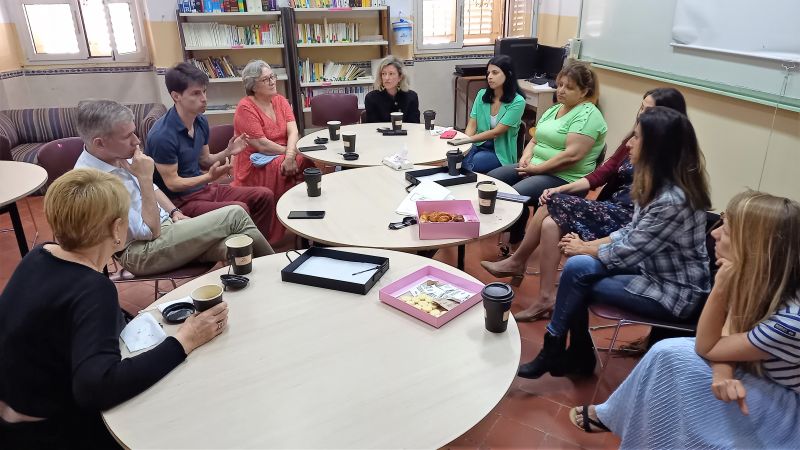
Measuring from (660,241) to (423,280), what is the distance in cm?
95

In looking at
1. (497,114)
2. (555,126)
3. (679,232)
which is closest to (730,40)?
(555,126)

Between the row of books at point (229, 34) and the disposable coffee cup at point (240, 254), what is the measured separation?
464cm

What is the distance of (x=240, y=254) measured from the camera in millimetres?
1871

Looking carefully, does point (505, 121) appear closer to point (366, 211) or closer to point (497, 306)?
point (366, 211)

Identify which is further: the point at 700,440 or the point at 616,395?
the point at 616,395

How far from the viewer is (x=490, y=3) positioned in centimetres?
700

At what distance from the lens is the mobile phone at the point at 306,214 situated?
242 cm

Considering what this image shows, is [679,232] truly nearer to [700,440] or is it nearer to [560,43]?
[700,440]

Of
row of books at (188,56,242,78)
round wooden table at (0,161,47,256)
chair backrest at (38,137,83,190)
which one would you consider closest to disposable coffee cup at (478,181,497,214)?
round wooden table at (0,161,47,256)

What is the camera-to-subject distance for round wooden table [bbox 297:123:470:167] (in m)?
3.32

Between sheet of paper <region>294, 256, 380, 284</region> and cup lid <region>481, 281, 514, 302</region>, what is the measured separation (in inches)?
17.0

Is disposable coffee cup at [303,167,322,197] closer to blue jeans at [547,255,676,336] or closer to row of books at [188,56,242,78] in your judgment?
blue jeans at [547,255,676,336]

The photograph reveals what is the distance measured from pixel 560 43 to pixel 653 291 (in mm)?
4785

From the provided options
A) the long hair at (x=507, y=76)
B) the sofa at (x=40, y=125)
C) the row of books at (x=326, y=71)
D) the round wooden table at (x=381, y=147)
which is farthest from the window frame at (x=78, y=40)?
the long hair at (x=507, y=76)
